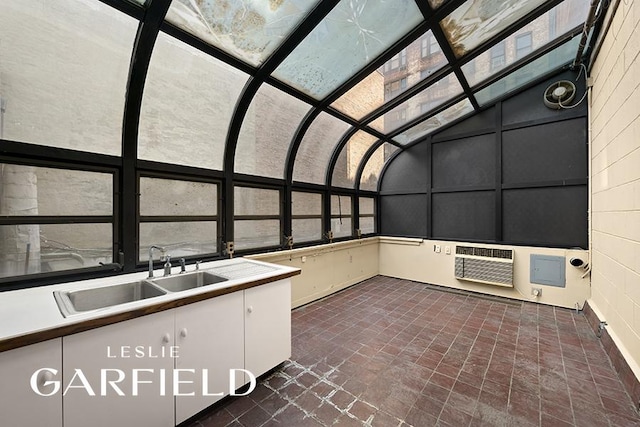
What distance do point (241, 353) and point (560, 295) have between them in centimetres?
436

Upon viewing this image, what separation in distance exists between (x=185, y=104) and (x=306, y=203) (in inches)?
84.8

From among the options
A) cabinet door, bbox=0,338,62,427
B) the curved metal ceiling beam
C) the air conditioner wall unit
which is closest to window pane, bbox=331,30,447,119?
the curved metal ceiling beam

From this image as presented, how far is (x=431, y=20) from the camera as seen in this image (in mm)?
2404

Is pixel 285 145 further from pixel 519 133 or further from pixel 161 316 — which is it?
pixel 519 133

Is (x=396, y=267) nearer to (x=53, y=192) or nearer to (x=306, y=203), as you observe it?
(x=306, y=203)

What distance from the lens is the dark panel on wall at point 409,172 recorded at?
5031mm

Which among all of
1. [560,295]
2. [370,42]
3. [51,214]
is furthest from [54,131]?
[560,295]

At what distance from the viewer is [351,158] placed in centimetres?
473

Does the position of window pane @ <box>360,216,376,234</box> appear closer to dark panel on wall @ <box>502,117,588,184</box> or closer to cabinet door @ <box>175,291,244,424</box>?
dark panel on wall @ <box>502,117,588,184</box>

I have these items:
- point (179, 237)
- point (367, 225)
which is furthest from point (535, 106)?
point (179, 237)

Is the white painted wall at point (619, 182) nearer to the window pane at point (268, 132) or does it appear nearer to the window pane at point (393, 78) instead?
the window pane at point (393, 78)

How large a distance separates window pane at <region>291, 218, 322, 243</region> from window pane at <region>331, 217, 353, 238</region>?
325 millimetres

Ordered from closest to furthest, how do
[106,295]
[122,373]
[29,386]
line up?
1. [29,386]
2. [122,373]
3. [106,295]

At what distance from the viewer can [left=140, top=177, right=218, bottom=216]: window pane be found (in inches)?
93.7
